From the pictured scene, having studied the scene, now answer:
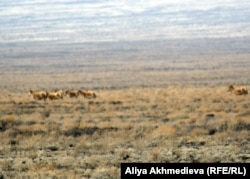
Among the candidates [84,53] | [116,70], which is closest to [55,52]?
[84,53]

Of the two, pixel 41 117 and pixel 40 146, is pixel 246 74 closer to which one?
pixel 41 117

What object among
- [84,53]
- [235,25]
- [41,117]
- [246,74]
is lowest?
[41,117]

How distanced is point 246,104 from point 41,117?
7960 mm

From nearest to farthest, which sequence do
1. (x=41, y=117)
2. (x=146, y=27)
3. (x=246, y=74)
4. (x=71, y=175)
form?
(x=71, y=175), (x=41, y=117), (x=246, y=74), (x=146, y=27)

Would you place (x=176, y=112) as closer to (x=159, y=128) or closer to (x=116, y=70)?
(x=159, y=128)

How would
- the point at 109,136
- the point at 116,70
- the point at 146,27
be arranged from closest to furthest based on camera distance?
the point at 109,136 → the point at 116,70 → the point at 146,27

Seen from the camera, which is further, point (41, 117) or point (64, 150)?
point (41, 117)

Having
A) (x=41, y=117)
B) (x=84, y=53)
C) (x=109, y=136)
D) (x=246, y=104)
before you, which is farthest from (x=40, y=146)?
(x=84, y=53)

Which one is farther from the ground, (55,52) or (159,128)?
(55,52)

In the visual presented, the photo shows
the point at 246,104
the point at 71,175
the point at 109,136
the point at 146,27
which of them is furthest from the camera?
the point at 146,27

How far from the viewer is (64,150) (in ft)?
42.9

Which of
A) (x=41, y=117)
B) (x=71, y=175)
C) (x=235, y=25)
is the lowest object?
(x=71, y=175)

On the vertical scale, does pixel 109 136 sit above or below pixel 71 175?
above

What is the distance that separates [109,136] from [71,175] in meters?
4.98
